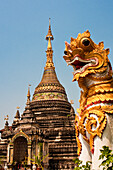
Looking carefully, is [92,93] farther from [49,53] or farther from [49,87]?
[49,53]

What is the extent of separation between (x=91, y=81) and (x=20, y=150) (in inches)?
688

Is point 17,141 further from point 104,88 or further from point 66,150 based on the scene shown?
point 104,88

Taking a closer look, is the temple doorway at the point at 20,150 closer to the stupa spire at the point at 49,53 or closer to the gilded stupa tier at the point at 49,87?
the gilded stupa tier at the point at 49,87

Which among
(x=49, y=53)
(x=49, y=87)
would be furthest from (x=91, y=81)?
(x=49, y=53)

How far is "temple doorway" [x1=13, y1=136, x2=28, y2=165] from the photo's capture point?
75.9 feet

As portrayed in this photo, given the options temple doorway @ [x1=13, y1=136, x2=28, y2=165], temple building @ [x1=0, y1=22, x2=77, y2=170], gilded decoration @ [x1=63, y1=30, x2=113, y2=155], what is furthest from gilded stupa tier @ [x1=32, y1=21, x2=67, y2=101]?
gilded decoration @ [x1=63, y1=30, x2=113, y2=155]

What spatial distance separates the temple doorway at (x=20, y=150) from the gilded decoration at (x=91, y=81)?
1637 centimetres

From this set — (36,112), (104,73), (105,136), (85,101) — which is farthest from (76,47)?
(36,112)

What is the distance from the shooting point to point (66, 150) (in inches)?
983

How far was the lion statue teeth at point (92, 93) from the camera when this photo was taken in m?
7.21

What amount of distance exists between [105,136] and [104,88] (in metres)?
1.50

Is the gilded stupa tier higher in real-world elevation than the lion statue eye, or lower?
higher

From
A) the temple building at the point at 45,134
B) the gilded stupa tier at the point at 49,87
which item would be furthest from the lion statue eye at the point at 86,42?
the gilded stupa tier at the point at 49,87

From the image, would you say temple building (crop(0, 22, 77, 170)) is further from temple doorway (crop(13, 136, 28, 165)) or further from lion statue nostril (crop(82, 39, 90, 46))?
lion statue nostril (crop(82, 39, 90, 46))
